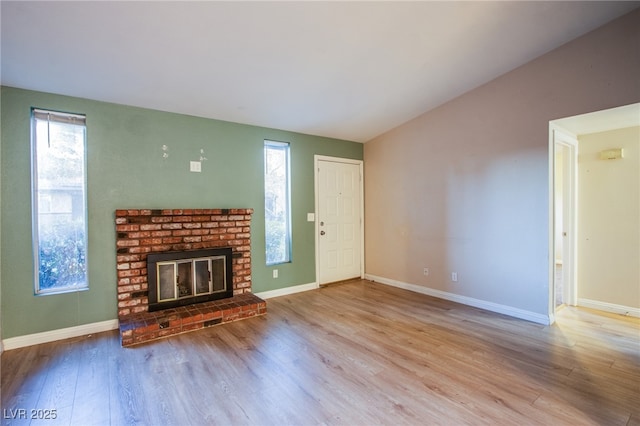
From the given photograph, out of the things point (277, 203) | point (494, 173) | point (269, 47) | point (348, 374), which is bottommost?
point (348, 374)

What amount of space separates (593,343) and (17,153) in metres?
5.77

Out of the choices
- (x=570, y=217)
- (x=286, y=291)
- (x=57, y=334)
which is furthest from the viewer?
(x=286, y=291)

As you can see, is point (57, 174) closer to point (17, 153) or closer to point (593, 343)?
point (17, 153)

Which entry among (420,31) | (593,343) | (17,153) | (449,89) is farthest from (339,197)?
(17,153)

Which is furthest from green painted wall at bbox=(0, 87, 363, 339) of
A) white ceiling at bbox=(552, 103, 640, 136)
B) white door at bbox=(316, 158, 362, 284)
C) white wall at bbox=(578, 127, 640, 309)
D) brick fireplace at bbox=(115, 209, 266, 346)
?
white wall at bbox=(578, 127, 640, 309)

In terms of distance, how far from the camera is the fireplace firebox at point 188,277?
3.32m

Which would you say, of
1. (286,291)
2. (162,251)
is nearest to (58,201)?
(162,251)

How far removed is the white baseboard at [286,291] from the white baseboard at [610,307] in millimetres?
3671

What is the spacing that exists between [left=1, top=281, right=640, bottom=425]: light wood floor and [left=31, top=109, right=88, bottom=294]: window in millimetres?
680

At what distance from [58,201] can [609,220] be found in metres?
6.28

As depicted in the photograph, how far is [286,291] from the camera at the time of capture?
4.46 meters

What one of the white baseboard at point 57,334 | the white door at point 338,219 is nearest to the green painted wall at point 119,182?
the white baseboard at point 57,334

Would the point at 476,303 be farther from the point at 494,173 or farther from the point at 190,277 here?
the point at 190,277

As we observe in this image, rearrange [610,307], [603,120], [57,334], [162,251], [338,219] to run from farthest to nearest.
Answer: [338,219] → [610,307] → [162,251] → [603,120] → [57,334]
